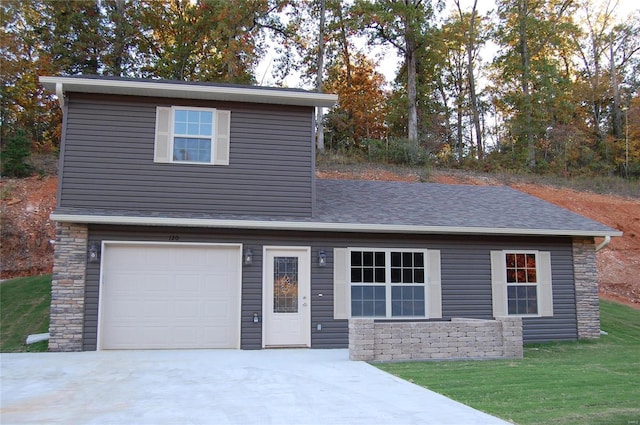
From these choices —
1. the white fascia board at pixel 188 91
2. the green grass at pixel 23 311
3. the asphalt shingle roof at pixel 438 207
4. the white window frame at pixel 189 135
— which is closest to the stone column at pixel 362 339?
the asphalt shingle roof at pixel 438 207

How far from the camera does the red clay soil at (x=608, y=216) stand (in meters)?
19.1

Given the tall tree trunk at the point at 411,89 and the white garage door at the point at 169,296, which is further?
the tall tree trunk at the point at 411,89

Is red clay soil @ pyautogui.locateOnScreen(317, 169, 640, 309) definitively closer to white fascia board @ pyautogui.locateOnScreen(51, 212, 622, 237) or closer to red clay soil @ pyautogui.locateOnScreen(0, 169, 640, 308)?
red clay soil @ pyautogui.locateOnScreen(0, 169, 640, 308)

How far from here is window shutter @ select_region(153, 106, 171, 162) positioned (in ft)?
34.5

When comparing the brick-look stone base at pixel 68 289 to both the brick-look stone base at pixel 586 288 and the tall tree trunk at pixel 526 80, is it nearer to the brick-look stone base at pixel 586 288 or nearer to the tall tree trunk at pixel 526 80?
the brick-look stone base at pixel 586 288

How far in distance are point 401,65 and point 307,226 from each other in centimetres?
2312

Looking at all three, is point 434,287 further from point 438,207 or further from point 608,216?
point 608,216

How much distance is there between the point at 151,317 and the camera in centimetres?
1005

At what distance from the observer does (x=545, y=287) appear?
38.5ft

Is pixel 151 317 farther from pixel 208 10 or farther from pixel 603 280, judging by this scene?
pixel 208 10

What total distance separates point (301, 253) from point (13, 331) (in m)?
5.67

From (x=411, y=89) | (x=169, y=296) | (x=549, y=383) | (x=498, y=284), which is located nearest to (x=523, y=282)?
(x=498, y=284)

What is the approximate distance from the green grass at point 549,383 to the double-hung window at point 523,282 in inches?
40.7

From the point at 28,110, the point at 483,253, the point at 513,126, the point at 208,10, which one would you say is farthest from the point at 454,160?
the point at 28,110
